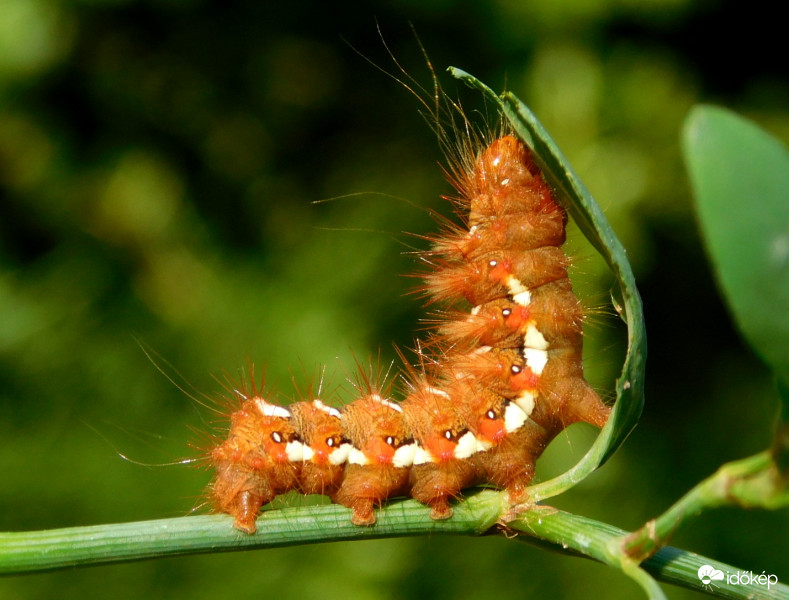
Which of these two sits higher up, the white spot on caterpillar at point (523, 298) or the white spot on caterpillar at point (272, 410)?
the white spot on caterpillar at point (523, 298)

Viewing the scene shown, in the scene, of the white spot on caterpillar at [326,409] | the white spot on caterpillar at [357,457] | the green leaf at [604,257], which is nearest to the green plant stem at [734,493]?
the green leaf at [604,257]

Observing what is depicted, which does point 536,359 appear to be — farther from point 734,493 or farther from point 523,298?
point 734,493

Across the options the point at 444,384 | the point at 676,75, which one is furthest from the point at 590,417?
the point at 676,75

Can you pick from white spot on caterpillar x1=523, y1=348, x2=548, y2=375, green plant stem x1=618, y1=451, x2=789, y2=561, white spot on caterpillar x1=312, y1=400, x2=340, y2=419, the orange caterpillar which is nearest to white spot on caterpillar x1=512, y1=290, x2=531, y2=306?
the orange caterpillar

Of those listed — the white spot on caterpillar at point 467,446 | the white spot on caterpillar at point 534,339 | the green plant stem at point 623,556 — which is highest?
the white spot on caterpillar at point 534,339

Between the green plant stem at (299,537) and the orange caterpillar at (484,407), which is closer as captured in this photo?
the green plant stem at (299,537)

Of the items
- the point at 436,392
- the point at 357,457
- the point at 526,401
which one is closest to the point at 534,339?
the point at 526,401

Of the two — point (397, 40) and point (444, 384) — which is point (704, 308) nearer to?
point (397, 40)

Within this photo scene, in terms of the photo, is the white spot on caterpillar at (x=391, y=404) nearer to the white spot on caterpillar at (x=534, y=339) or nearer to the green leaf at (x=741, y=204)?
the white spot on caterpillar at (x=534, y=339)
